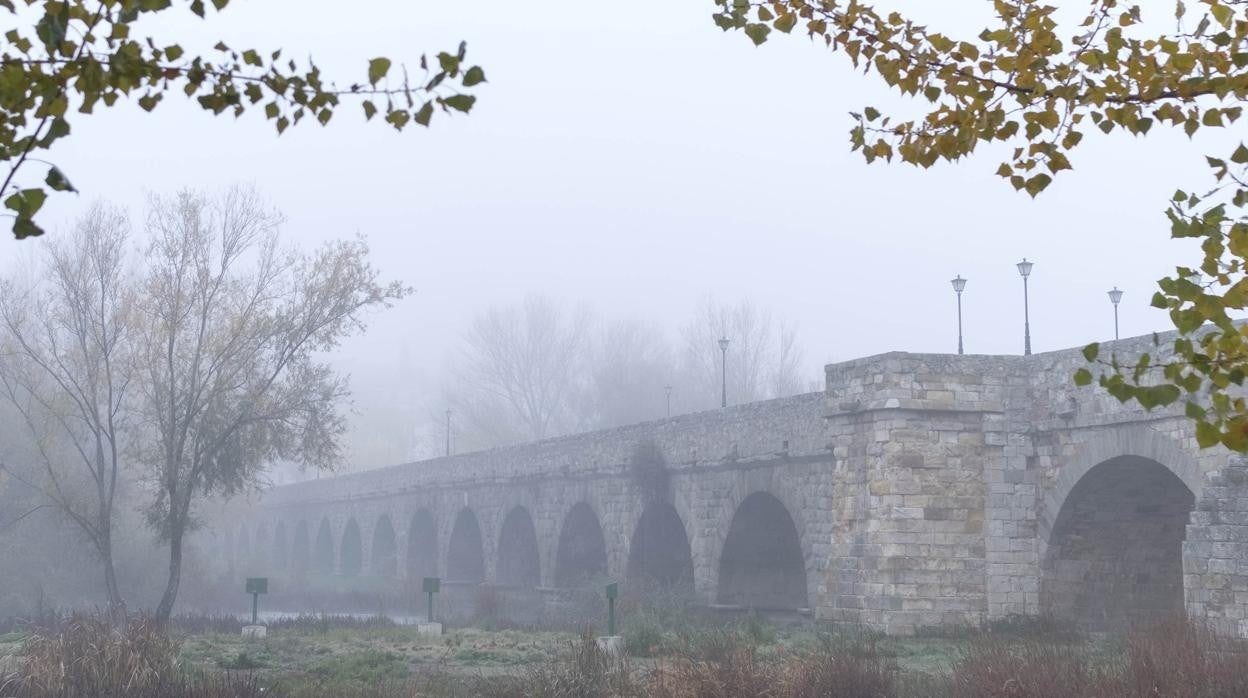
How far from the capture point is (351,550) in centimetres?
5034

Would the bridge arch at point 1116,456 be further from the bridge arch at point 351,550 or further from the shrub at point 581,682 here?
the bridge arch at point 351,550

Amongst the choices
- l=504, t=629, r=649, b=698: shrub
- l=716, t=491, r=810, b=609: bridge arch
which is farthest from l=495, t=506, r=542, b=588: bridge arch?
l=504, t=629, r=649, b=698: shrub

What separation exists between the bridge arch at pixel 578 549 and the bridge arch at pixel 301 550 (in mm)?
26891

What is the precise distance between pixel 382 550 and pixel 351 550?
4.47 metres

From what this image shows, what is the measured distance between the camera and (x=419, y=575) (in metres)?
41.5

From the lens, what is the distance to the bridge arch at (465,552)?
3741 cm

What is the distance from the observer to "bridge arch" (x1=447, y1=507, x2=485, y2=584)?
37406 mm

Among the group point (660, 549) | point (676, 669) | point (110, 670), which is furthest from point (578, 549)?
point (676, 669)

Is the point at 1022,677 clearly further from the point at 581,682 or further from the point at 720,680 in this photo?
the point at 581,682

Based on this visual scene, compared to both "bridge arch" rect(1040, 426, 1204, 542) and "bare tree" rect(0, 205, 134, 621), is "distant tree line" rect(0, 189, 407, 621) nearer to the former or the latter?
"bare tree" rect(0, 205, 134, 621)

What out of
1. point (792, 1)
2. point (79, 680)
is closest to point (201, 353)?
point (79, 680)

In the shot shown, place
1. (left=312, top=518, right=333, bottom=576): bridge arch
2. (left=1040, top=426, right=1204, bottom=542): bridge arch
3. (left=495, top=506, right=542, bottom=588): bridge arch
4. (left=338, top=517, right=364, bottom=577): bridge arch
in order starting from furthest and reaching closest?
(left=312, top=518, right=333, bottom=576): bridge arch → (left=338, top=517, right=364, bottom=577): bridge arch → (left=495, top=506, right=542, bottom=588): bridge arch → (left=1040, top=426, right=1204, bottom=542): bridge arch

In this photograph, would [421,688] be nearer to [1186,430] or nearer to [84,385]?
[1186,430]

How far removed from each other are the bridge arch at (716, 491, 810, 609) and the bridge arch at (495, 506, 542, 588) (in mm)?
10901
